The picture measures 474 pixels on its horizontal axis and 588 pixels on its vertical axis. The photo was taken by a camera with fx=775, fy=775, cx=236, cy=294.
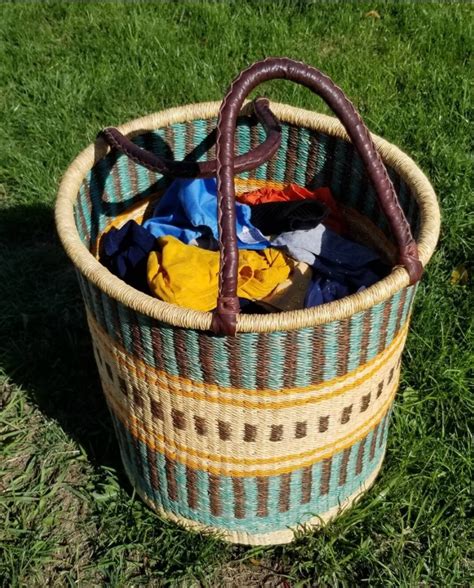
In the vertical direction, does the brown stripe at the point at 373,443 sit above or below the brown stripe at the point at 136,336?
below

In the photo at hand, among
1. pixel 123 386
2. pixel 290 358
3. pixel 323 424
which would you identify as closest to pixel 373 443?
pixel 323 424

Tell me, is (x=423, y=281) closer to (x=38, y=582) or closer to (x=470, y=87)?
(x=470, y=87)

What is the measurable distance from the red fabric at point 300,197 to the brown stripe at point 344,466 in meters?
0.65

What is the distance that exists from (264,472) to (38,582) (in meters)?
0.65

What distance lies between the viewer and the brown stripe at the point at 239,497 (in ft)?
5.53

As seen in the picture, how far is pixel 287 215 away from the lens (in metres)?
2.03

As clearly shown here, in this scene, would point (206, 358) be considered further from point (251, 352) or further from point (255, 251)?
point (255, 251)

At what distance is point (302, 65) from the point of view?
134 cm

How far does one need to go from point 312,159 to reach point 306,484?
888mm

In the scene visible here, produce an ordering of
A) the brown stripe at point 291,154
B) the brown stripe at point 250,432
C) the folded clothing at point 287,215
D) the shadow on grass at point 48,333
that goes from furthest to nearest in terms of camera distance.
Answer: the shadow on grass at point 48,333
the brown stripe at point 291,154
the folded clothing at point 287,215
the brown stripe at point 250,432

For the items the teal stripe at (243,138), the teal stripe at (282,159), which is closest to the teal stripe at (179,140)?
the teal stripe at (243,138)

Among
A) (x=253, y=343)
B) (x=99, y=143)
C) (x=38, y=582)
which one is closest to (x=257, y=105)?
(x=99, y=143)

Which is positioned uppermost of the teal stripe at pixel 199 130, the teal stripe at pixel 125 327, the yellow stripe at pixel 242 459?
the teal stripe at pixel 199 130

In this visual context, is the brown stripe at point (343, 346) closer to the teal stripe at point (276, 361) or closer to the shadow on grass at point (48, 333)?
the teal stripe at point (276, 361)
